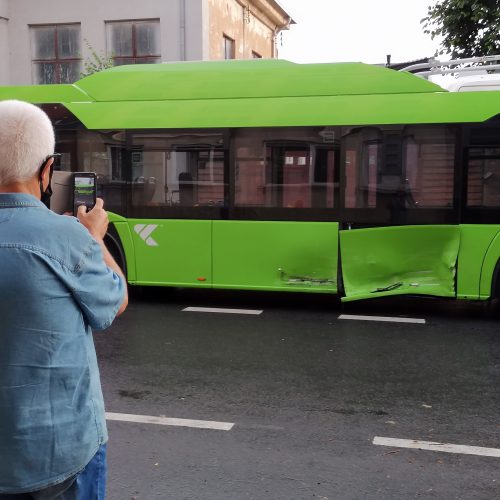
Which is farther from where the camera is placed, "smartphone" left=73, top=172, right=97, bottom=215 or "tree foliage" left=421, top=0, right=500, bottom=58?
"tree foliage" left=421, top=0, right=500, bottom=58

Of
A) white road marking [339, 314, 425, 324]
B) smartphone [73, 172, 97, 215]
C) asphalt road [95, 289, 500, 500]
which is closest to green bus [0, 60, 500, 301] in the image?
white road marking [339, 314, 425, 324]

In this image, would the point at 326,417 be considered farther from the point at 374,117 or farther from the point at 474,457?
the point at 374,117

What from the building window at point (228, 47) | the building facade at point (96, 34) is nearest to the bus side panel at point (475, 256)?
the building facade at point (96, 34)

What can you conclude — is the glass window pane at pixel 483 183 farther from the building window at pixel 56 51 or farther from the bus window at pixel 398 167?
the building window at pixel 56 51

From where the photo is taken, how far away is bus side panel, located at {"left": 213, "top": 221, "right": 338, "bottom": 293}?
8.05 metres

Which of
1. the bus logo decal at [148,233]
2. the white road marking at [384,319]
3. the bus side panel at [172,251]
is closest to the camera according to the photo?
the white road marking at [384,319]

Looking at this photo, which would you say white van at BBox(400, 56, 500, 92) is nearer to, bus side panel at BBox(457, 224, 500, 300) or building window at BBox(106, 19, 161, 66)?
bus side panel at BBox(457, 224, 500, 300)

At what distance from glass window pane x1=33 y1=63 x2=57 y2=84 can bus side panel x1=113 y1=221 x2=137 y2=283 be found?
12.2m

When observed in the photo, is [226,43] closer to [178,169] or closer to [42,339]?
[178,169]

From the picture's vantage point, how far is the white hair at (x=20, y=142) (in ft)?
5.47

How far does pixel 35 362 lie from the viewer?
65.2 inches

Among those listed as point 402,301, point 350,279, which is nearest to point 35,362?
point 350,279

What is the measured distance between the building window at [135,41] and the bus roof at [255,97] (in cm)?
1004

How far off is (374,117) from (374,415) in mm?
4230
